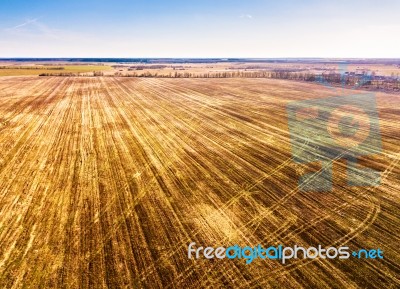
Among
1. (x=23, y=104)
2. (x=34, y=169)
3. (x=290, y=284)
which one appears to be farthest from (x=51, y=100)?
(x=290, y=284)

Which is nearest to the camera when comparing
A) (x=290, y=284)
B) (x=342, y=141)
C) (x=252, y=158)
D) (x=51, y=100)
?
(x=290, y=284)

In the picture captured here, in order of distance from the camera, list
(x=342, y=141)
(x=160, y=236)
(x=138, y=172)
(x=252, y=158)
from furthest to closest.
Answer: (x=342, y=141)
(x=252, y=158)
(x=138, y=172)
(x=160, y=236)

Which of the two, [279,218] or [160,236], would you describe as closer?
[160,236]

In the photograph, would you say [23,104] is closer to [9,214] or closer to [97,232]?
[9,214]

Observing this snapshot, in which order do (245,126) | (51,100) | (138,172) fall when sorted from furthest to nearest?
1. (51,100)
2. (245,126)
3. (138,172)

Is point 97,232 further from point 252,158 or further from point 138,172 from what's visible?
point 252,158

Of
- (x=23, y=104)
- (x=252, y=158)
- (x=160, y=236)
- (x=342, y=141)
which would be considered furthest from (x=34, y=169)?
(x=23, y=104)
